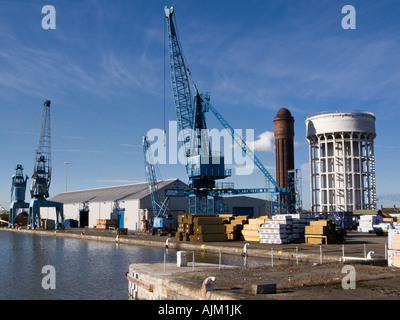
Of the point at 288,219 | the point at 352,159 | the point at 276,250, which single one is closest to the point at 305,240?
the point at 288,219

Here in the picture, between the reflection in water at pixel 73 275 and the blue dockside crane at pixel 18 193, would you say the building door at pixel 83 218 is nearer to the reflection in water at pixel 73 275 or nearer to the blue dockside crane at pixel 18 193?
the blue dockside crane at pixel 18 193

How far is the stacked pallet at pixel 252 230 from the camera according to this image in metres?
38.0

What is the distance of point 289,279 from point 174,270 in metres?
5.13

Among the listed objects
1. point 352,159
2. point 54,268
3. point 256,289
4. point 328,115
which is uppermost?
point 328,115

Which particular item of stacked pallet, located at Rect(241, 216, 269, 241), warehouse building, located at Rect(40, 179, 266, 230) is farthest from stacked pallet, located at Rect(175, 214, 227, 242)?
warehouse building, located at Rect(40, 179, 266, 230)

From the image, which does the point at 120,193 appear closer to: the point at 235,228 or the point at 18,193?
the point at 18,193

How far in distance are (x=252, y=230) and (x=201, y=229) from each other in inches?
187

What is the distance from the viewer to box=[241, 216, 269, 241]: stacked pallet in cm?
3803

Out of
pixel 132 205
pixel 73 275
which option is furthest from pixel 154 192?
pixel 73 275

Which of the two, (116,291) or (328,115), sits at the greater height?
(328,115)

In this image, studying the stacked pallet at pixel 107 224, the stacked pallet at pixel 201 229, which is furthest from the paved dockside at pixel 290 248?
the stacked pallet at pixel 107 224

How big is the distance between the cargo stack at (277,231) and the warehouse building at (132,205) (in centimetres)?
3509

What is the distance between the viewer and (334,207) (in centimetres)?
7881

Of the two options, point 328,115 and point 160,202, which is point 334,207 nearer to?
point 328,115
